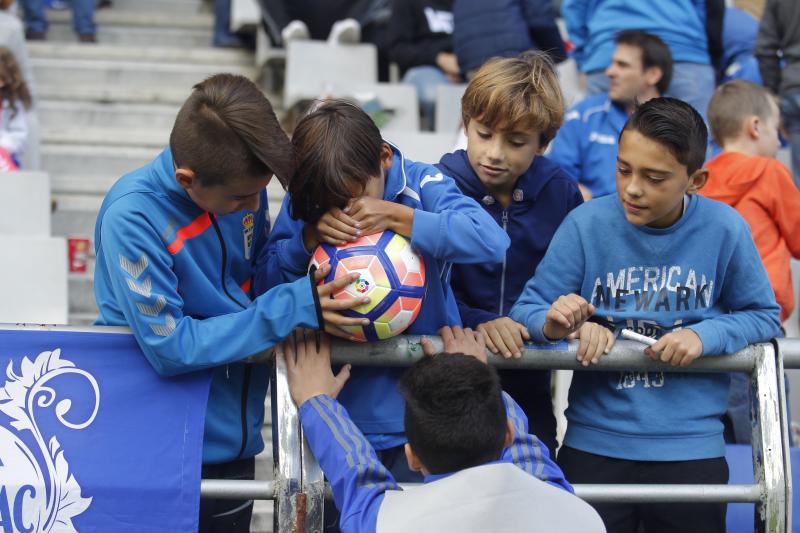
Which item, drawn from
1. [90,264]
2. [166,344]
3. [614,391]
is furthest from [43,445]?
[90,264]

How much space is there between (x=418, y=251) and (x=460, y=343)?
0.97 feet

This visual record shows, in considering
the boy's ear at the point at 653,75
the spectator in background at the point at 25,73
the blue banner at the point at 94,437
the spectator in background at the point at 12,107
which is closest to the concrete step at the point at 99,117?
the spectator in background at the point at 25,73

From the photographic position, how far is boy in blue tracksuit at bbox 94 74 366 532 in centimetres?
A: 289

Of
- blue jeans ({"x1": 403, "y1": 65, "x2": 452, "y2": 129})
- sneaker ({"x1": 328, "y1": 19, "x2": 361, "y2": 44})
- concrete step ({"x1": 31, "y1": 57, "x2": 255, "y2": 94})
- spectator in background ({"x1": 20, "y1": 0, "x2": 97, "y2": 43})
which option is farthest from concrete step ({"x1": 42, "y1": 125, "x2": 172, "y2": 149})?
blue jeans ({"x1": 403, "y1": 65, "x2": 452, "y2": 129})

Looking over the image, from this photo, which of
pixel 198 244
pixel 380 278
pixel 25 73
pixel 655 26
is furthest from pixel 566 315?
pixel 25 73

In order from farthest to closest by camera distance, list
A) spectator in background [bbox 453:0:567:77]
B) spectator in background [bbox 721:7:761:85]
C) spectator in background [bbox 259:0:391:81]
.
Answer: spectator in background [bbox 259:0:391:81], spectator in background [bbox 721:7:761:85], spectator in background [bbox 453:0:567:77]

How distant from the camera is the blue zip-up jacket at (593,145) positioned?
596 centimetres

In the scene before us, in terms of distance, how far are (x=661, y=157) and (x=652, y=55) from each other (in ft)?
10.1

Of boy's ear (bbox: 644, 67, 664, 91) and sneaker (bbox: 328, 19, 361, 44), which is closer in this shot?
boy's ear (bbox: 644, 67, 664, 91)

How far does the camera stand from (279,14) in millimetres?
9211

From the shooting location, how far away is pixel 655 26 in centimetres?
697

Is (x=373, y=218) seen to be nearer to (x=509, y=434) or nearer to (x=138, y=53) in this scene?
(x=509, y=434)

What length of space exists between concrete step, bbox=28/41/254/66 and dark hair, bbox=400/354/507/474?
297 inches

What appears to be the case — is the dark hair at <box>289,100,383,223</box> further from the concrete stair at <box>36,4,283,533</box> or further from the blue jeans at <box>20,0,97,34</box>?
the blue jeans at <box>20,0,97,34</box>
